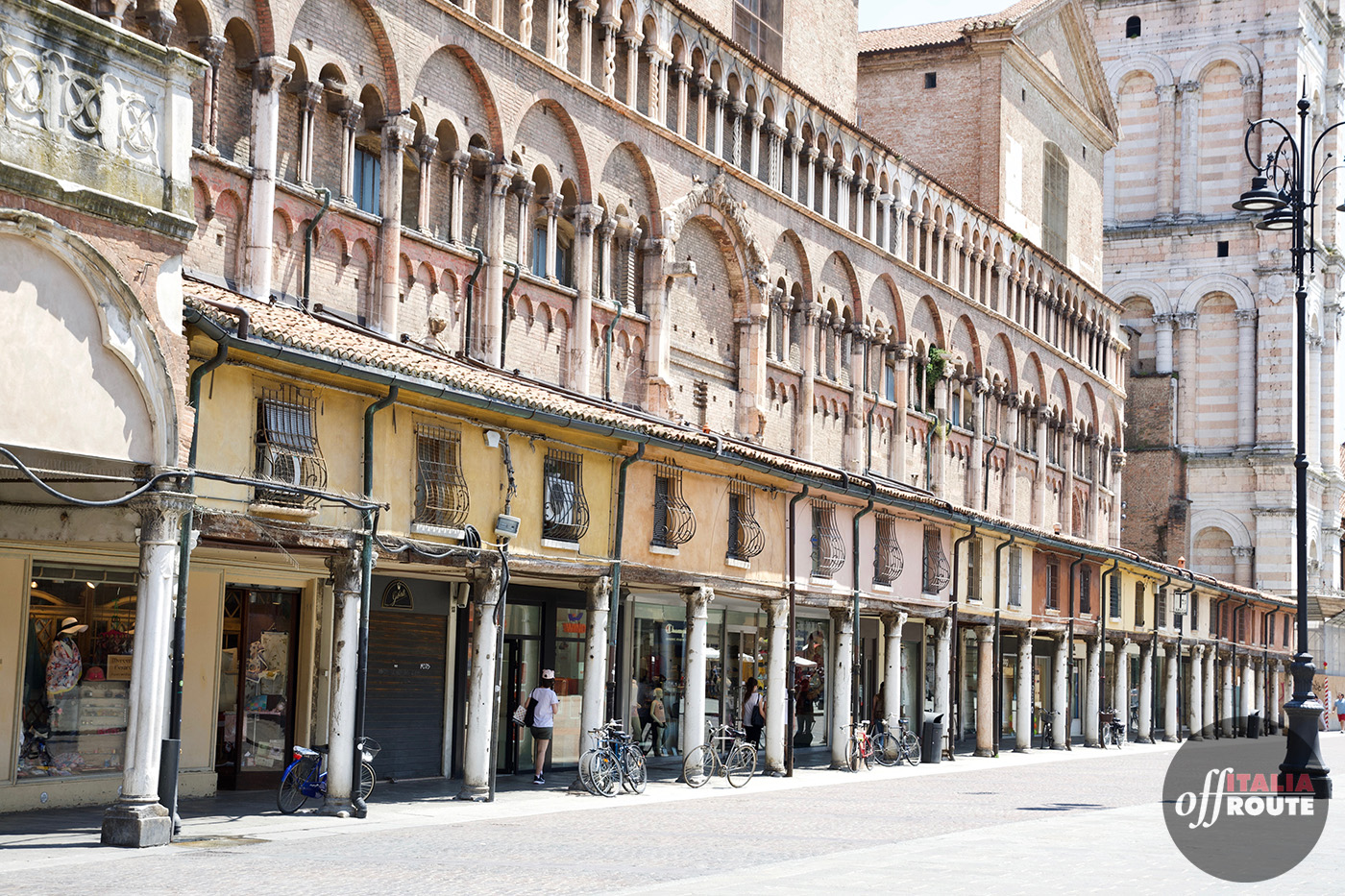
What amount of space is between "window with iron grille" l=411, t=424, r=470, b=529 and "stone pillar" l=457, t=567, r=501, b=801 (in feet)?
2.99

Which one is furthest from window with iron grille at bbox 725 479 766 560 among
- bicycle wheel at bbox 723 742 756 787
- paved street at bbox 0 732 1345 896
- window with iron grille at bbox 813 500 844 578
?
paved street at bbox 0 732 1345 896

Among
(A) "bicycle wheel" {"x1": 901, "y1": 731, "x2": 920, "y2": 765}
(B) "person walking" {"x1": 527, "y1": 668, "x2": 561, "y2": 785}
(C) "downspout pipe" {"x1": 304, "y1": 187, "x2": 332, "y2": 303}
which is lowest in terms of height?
(A) "bicycle wheel" {"x1": 901, "y1": 731, "x2": 920, "y2": 765}

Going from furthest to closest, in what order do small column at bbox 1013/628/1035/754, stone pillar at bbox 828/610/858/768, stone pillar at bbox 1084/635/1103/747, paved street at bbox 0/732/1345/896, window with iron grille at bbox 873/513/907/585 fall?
1. stone pillar at bbox 1084/635/1103/747
2. small column at bbox 1013/628/1035/754
3. window with iron grille at bbox 873/513/907/585
4. stone pillar at bbox 828/610/858/768
5. paved street at bbox 0/732/1345/896

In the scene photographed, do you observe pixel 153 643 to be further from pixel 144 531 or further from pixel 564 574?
pixel 564 574

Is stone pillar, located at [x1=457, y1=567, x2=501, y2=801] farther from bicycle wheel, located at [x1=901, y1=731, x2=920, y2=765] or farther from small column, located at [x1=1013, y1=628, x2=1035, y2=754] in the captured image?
small column, located at [x1=1013, y1=628, x2=1035, y2=754]

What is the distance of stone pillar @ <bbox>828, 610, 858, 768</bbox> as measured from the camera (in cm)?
2941

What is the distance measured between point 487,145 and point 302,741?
10269 millimetres

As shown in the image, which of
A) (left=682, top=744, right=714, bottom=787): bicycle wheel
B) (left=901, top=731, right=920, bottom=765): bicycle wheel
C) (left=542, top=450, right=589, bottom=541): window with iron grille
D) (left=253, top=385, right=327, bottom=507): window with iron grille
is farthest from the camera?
(left=901, top=731, right=920, bottom=765): bicycle wheel

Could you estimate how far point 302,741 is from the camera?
71.6ft

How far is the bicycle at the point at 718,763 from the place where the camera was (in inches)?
Result: 967

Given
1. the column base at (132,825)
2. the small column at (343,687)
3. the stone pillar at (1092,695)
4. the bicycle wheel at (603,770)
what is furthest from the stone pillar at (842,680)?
the column base at (132,825)

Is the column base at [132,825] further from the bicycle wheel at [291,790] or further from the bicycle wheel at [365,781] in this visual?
the bicycle wheel at [365,781]

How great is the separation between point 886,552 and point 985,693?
610 cm

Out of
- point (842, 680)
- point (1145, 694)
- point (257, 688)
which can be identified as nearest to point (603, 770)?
point (257, 688)
